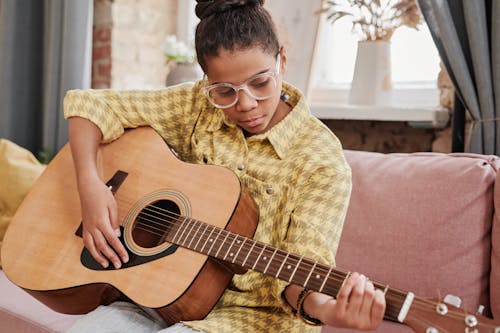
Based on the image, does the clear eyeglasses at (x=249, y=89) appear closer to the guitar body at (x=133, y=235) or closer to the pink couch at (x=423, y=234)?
the guitar body at (x=133, y=235)

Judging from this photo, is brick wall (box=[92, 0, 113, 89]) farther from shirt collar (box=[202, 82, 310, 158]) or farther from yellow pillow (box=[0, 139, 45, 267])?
shirt collar (box=[202, 82, 310, 158])

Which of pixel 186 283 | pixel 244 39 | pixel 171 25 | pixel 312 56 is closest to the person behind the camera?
pixel 186 283

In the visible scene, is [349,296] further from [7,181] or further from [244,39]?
[7,181]

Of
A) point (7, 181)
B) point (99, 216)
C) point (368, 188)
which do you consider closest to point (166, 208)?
point (99, 216)

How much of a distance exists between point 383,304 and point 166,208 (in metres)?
0.61

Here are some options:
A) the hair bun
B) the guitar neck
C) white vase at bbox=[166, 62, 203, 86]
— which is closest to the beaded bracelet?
the guitar neck

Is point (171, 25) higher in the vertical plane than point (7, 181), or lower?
higher

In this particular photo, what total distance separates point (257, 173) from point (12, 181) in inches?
47.2

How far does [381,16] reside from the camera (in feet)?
7.51

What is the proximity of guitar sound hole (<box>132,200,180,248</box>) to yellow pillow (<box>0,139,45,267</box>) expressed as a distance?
95 centimetres

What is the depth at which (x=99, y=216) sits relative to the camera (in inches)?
52.6

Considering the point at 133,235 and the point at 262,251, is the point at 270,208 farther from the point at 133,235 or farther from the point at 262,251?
the point at 133,235

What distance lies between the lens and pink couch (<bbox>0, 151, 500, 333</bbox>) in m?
1.48

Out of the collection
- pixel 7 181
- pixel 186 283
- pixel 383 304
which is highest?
pixel 383 304
